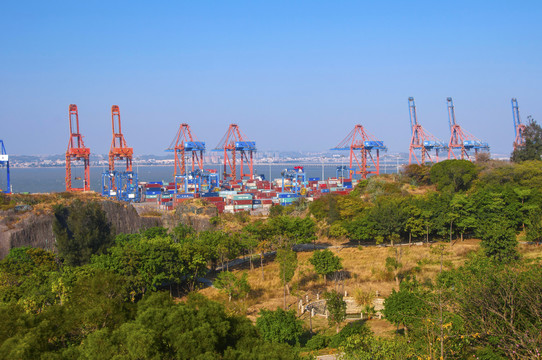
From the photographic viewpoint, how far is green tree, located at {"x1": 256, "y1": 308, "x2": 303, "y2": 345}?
1126 centimetres

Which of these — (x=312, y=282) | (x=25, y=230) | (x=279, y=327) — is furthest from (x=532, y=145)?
(x=25, y=230)

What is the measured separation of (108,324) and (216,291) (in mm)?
7116

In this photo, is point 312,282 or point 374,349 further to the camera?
point 312,282

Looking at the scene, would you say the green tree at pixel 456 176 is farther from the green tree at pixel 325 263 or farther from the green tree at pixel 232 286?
the green tree at pixel 232 286

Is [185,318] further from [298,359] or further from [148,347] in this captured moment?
[298,359]

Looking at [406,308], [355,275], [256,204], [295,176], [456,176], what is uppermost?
[456,176]

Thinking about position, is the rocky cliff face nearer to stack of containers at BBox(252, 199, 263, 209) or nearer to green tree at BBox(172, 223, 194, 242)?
green tree at BBox(172, 223, 194, 242)

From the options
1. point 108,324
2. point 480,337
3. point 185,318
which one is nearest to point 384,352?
point 480,337

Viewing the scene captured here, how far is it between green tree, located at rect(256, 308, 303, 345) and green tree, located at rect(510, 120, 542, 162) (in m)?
26.1

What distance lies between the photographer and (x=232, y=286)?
51.3ft

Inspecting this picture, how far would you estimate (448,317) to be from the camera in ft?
32.2

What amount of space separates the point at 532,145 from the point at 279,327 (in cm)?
2714

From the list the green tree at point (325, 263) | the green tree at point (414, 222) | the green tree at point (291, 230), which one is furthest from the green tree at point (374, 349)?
the green tree at point (414, 222)

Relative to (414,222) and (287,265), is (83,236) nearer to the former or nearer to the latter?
(287,265)
